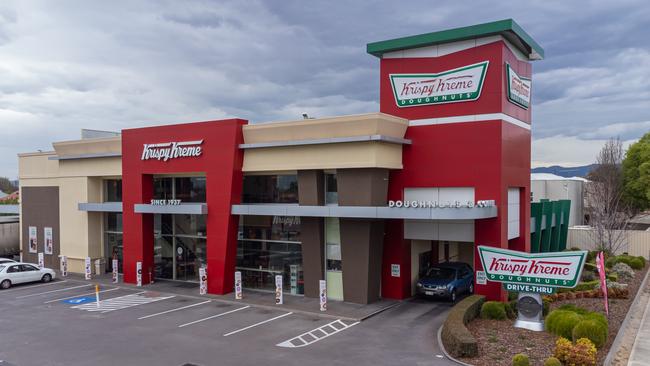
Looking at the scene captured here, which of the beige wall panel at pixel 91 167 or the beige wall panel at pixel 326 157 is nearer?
the beige wall panel at pixel 326 157

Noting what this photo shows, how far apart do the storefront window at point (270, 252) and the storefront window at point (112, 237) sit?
1004 centimetres

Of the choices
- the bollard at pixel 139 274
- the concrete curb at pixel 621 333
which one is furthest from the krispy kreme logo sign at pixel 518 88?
the bollard at pixel 139 274

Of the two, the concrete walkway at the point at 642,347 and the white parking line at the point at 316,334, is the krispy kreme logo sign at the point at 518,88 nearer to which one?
the concrete walkway at the point at 642,347

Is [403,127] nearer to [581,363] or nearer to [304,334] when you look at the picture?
[304,334]

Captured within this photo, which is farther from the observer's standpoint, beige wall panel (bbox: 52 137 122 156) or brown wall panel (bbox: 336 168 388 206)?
beige wall panel (bbox: 52 137 122 156)

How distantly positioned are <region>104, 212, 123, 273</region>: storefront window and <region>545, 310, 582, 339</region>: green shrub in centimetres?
2610

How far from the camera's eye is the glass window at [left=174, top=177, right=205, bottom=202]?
1123 inches

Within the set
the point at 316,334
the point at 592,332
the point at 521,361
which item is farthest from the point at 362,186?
the point at 521,361

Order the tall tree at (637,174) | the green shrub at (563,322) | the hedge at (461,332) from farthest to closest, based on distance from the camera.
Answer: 1. the tall tree at (637,174)
2. the green shrub at (563,322)
3. the hedge at (461,332)

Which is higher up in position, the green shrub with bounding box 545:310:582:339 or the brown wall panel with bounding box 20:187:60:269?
the brown wall panel with bounding box 20:187:60:269

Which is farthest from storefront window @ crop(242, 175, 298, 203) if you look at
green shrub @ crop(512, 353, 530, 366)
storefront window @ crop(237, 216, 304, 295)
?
green shrub @ crop(512, 353, 530, 366)

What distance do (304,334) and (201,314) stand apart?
220 inches

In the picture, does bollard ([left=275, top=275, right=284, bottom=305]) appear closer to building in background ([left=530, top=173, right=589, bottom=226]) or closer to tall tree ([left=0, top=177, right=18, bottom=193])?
building in background ([left=530, top=173, right=589, bottom=226])

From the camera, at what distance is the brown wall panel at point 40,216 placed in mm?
34031
